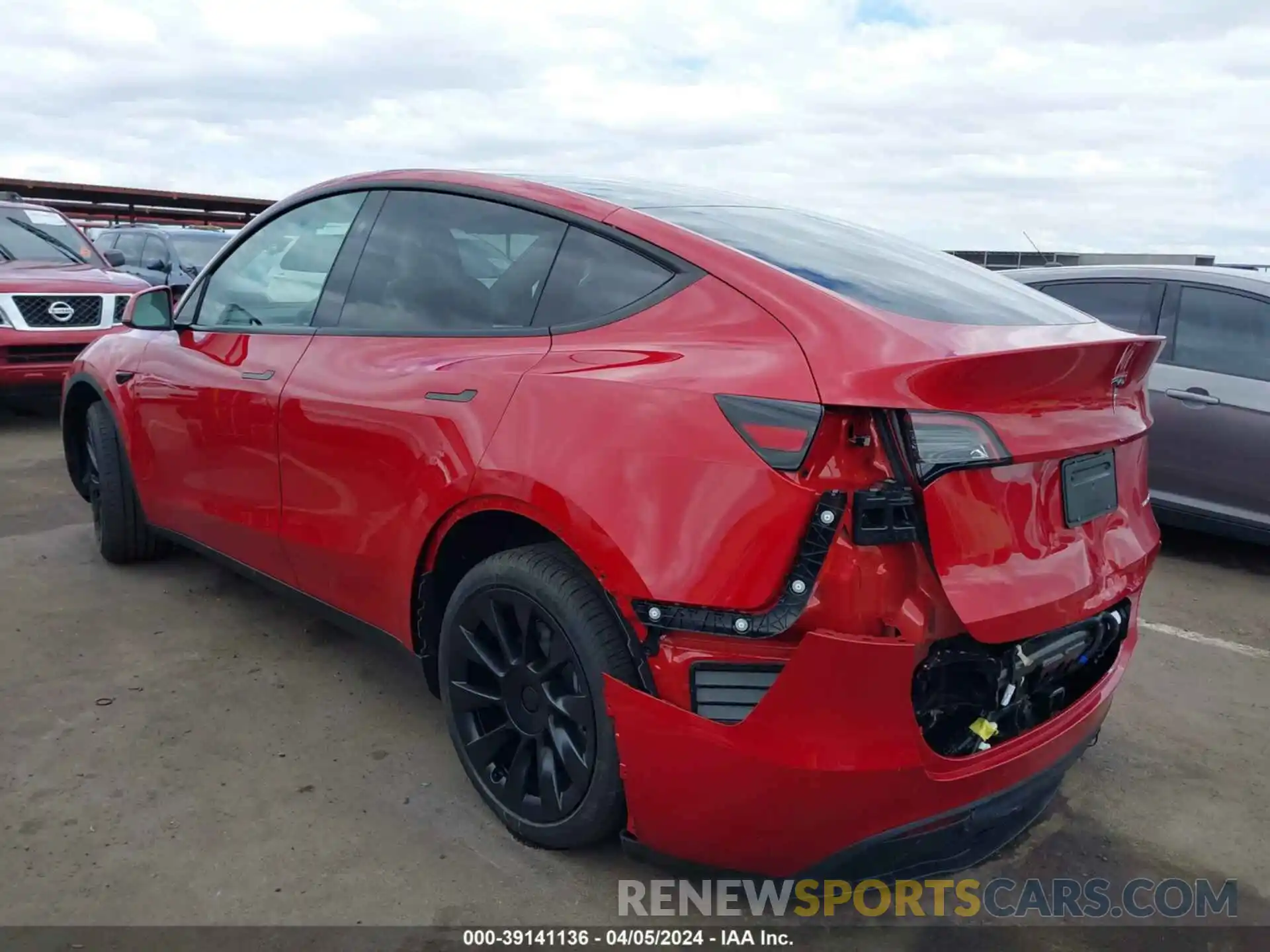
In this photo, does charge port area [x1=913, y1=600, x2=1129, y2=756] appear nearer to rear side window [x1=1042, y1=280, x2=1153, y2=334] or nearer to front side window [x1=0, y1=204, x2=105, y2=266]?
rear side window [x1=1042, y1=280, x2=1153, y2=334]

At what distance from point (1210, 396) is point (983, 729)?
3.86 meters

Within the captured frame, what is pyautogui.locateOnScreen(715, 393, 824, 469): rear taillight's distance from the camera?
1.87 m

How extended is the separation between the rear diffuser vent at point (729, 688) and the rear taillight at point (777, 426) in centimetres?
40

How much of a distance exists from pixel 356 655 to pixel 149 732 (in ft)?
2.50

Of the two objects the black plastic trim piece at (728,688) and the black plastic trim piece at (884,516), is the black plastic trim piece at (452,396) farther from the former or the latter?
the black plastic trim piece at (884,516)

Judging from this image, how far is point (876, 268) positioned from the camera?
2.47 metres

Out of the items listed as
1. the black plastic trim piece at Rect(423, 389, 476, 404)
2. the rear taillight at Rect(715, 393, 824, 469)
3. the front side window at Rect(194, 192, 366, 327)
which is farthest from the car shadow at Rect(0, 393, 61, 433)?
the rear taillight at Rect(715, 393, 824, 469)

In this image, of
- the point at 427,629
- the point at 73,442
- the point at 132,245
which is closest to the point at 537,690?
the point at 427,629

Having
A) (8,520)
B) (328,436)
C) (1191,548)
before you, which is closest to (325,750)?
(328,436)

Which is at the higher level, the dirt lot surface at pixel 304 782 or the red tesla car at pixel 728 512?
the red tesla car at pixel 728 512

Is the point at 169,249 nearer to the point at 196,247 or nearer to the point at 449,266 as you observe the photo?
the point at 196,247

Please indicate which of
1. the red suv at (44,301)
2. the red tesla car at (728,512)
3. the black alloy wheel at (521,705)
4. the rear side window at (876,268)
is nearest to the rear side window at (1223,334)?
the rear side window at (876,268)

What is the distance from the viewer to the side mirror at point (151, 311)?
148 inches

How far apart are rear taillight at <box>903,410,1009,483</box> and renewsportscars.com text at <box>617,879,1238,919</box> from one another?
3.34 ft
